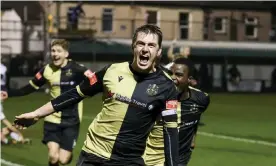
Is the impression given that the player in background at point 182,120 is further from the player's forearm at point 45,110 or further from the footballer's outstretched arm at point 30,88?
the footballer's outstretched arm at point 30,88

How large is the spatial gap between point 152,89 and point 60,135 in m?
5.42

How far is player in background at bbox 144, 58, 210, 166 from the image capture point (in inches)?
318

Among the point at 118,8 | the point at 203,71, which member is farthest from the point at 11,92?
the point at 118,8

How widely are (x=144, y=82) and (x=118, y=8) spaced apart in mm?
47502

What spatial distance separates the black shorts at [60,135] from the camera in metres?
11.2

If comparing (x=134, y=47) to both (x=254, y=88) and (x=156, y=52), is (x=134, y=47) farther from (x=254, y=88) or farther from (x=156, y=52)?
(x=254, y=88)

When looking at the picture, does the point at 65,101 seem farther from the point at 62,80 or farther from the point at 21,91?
the point at 62,80

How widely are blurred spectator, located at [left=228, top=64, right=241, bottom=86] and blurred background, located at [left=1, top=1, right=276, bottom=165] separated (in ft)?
0.24

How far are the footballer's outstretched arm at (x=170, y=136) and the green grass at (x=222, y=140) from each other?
24.1ft

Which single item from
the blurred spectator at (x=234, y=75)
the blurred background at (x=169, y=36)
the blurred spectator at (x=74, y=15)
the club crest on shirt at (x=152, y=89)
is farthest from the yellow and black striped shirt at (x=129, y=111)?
the blurred spectator at (x=234, y=75)

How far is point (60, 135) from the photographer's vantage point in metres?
11.3

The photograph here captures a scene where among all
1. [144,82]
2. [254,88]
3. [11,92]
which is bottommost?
[254,88]

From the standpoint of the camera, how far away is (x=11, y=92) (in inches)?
411

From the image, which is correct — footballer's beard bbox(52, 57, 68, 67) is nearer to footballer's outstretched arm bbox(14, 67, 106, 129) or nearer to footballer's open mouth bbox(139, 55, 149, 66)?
footballer's outstretched arm bbox(14, 67, 106, 129)
